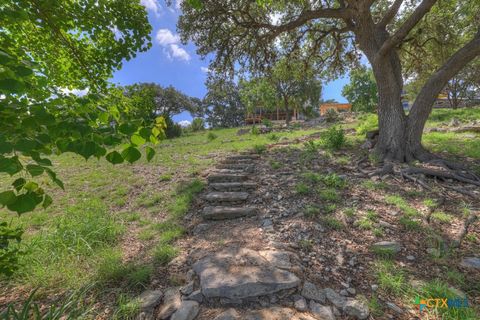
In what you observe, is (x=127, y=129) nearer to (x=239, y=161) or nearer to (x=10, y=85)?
(x=10, y=85)

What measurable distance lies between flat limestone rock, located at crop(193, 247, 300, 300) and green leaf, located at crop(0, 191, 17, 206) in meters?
1.66

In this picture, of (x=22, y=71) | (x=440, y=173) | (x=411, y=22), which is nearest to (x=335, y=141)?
(x=440, y=173)

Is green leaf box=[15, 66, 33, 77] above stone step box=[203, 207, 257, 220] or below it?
above

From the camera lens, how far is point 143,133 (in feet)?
3.81

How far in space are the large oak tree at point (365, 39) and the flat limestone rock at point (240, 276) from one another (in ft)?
13.8

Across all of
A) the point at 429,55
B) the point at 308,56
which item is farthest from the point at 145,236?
the point at 429,55

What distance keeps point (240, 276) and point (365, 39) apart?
668cm

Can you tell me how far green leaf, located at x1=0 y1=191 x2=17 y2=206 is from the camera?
101cm

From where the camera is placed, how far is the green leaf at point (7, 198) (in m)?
1.01

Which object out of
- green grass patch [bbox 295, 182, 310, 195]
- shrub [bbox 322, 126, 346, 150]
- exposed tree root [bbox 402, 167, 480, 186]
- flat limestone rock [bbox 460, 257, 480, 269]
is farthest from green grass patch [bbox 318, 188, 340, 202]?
shrub [bbox 322, 126, 346, 150]

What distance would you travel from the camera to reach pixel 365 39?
609 cm

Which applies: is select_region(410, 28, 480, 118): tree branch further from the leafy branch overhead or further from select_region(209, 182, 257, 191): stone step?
the leafy branch overhead

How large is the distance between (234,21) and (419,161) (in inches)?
240

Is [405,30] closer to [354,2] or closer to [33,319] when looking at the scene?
[354,2]
